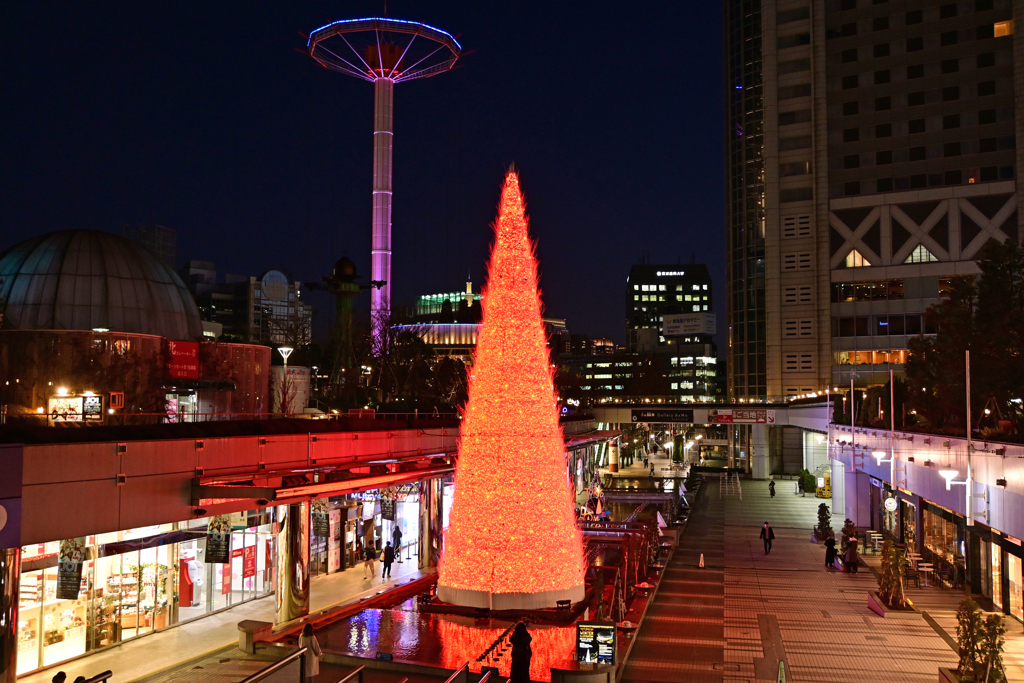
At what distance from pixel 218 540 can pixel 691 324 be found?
123223mm

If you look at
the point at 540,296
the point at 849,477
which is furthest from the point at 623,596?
the point at 849,477

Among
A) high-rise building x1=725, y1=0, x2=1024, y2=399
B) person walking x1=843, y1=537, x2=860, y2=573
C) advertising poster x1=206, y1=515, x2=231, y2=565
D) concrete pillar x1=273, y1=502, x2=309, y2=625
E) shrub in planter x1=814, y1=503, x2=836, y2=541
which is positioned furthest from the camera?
high-rise building x1=725, y1=0, x2=1024, y2=399

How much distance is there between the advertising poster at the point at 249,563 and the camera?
1814 cm

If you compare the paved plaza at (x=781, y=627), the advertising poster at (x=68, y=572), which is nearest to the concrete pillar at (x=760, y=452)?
the paved plaza at (x=781, y=627)

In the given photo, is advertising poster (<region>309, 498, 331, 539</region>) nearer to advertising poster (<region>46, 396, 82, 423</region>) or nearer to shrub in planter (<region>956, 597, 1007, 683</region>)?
advertising poster (<region>46, 396, 82, 423</region>)

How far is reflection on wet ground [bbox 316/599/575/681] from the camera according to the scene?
1252 cm

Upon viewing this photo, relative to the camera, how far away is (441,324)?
88.9 meters

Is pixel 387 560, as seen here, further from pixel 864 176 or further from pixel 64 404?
pixel 864 176

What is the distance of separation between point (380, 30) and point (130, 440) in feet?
179

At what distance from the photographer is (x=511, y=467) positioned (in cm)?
1470

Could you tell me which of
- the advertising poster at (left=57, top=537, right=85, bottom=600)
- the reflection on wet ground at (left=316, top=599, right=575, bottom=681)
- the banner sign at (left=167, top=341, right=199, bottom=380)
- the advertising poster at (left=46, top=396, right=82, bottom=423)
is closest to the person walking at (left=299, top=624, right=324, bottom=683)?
the reflection on wet ground at (left=316, top=599, right=575, bottom=681)

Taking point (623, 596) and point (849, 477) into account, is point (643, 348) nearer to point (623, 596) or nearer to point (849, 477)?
point (849, 477)

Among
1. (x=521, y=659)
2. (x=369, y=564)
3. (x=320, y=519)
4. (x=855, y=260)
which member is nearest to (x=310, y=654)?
(x=521, y=659)

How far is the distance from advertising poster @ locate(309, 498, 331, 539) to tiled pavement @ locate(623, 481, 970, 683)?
8.16 meters
